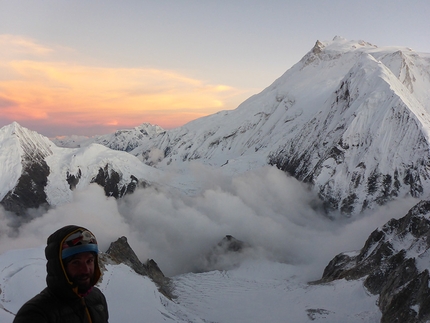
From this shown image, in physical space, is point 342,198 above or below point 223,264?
above

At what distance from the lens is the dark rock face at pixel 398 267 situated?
106 ft

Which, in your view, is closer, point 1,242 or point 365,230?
point 365,230

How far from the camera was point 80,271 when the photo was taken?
4.70 m

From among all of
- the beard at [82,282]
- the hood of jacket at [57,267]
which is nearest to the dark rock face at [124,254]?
the beard at [82,282]

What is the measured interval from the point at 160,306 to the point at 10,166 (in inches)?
7697

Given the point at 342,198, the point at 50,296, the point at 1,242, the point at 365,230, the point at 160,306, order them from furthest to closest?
the point at 1,242
the point at 342,198
the point at 365,230
the point at 160,306
the point at 50,296

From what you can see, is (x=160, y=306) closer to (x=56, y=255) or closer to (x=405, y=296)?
(x=405, y=296)

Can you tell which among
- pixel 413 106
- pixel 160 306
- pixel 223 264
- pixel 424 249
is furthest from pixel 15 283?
pixel 413 106

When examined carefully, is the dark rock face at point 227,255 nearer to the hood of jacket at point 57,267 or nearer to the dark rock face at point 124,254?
the dark rock face at point 124,254

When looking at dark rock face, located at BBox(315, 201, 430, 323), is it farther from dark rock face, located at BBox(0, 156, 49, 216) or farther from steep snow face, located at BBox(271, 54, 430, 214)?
dark rock face, located at BBox(0, 156, 49, 216)

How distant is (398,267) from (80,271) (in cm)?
4754

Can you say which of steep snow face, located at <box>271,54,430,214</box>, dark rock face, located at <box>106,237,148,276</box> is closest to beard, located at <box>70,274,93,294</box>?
dark rock face, located at <box>106,237,148,276</box>

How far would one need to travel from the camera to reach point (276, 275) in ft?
340

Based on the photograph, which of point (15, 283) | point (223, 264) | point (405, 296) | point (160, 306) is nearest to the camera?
point (15, 283)
